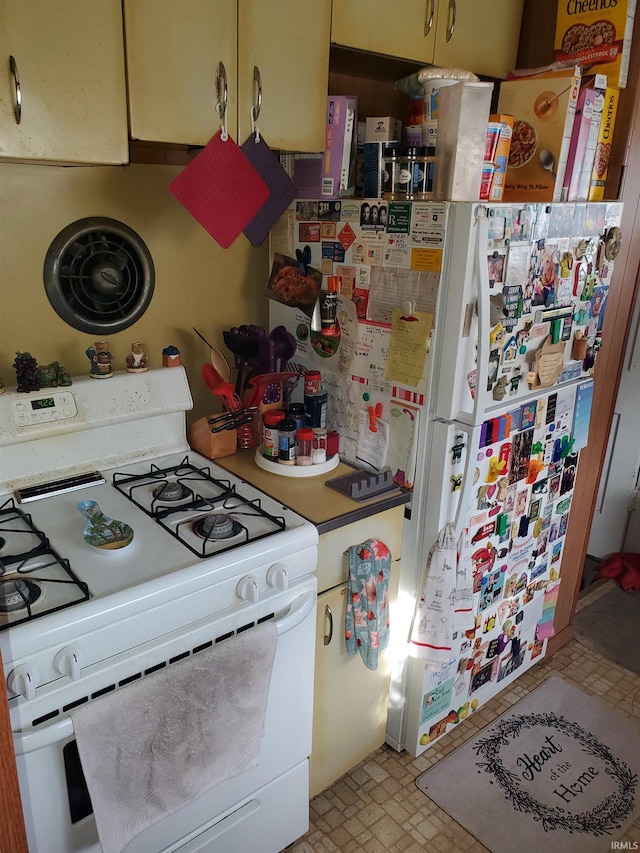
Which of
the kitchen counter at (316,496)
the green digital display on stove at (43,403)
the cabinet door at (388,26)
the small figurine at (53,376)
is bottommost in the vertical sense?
the kitchen counter at (316,496)

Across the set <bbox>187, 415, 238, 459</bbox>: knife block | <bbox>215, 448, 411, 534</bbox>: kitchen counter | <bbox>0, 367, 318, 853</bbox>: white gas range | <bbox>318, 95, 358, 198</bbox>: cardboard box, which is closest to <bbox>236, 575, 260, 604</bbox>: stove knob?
<bbox>0, 367, 318, 853</bbox>: white gas range

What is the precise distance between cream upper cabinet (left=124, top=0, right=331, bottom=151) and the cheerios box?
0.58 m

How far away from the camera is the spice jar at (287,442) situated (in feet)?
5.77

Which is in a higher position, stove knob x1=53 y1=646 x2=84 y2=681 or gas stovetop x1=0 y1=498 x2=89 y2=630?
gas stovetop x1=0 y1=498 x2=89 y2=630

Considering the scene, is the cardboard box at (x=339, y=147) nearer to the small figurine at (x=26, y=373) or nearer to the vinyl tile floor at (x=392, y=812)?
the small figurine at (x=26, y=373)

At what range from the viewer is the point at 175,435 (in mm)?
1848

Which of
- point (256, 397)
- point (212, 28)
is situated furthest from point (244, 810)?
point (212, 28)

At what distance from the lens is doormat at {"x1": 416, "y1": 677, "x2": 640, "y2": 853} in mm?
1818

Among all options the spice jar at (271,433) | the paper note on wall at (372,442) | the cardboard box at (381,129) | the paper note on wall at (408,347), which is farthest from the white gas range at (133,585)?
the cardboard box at (381,129)

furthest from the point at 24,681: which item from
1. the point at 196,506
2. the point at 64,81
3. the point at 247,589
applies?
the point at 64,81

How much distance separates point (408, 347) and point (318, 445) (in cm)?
37

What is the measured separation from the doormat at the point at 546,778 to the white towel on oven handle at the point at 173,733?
2.66 ft

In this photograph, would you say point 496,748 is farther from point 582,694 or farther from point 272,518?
point 272,518

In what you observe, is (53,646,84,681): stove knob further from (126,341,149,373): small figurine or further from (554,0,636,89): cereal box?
(554,0,636,89): cereal box
